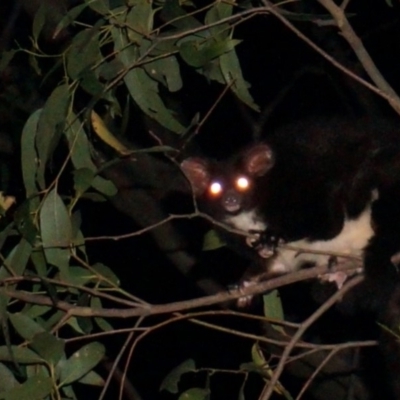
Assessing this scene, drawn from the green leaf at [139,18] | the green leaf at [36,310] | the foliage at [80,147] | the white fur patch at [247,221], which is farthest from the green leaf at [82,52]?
the white fur patch at [247,221]

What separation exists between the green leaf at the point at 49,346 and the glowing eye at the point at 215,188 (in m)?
1.33

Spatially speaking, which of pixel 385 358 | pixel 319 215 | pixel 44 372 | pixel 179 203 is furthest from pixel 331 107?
pixel 44 372

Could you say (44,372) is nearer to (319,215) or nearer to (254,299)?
(319,215)

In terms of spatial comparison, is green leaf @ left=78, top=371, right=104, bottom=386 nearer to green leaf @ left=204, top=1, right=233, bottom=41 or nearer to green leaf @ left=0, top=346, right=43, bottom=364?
green leaf @ left=0, top=346, right=43, bottom=364

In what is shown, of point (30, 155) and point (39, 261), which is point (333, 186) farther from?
point (30, 155)

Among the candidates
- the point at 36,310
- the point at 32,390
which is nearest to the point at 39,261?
the point at 36,310

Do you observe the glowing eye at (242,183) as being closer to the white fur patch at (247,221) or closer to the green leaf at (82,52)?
the white fur patch at (247,221)

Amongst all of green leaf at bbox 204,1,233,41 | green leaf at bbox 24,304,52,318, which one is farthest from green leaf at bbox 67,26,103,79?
green leaf at bbox 24,304,52,318

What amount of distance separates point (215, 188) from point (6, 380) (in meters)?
1.28

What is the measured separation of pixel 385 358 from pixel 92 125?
1169mm

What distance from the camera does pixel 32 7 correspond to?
5.98m

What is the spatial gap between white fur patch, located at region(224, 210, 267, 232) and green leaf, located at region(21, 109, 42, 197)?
→ 1.30 metres

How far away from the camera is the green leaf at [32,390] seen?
3561mm

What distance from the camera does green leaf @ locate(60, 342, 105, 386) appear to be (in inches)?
148
